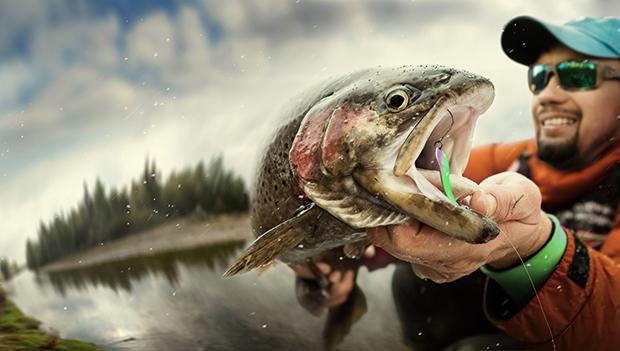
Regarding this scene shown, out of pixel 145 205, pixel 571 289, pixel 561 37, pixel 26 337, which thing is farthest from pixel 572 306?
pixel 26 337

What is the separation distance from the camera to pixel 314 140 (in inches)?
23.3

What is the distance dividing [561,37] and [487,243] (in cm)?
30

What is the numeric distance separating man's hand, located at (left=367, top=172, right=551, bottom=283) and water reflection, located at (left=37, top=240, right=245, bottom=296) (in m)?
0.19

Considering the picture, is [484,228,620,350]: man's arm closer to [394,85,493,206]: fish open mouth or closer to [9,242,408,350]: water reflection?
[9,242,408,350]: water reflection

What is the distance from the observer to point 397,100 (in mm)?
561

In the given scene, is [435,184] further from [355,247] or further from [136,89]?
[136,89]

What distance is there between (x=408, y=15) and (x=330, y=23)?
9cm

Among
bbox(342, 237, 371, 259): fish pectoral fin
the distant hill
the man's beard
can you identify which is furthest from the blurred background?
the man's beard

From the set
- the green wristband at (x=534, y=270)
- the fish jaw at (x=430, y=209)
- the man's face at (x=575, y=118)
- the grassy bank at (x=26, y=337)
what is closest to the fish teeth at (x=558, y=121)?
the man's face at (x=575, y=118)

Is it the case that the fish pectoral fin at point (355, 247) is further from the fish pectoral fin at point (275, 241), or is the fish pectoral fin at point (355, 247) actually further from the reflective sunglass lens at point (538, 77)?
the reflective sunglass lens at point (538, 77)

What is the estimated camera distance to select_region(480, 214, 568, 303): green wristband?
2.75 feet

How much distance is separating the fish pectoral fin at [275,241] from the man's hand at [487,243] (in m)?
0.07

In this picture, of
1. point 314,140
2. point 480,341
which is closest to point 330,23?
point 314,140

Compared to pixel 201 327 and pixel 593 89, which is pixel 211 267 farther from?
pixel 593 89
